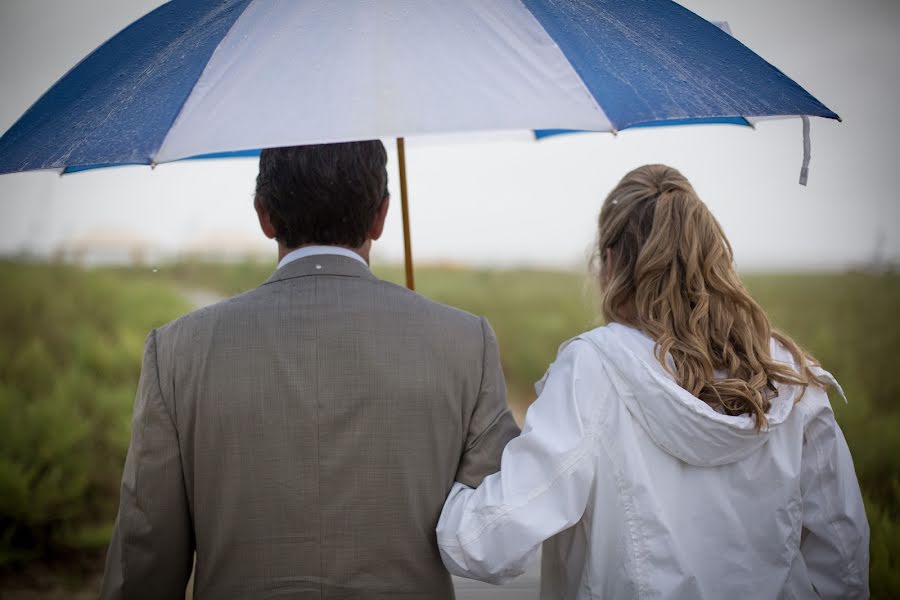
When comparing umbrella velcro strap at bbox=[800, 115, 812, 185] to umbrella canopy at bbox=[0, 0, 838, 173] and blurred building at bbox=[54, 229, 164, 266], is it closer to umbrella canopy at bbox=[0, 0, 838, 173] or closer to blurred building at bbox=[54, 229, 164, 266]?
umbrella canopy at bbox=[0, 0, 838, 173]

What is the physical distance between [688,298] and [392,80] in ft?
3.06

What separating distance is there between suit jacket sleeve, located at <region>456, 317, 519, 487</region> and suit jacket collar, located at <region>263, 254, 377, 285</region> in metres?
0.32

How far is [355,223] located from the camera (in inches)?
78.0

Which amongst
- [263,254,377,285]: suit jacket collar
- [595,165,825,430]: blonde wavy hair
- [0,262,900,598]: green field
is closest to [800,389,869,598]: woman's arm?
[595,165,825,430]: blonde wavy hair

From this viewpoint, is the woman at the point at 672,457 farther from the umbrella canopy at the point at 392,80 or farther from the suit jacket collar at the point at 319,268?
the suit jacket collar at the point at 319,268

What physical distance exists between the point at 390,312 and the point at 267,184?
1.33 feet

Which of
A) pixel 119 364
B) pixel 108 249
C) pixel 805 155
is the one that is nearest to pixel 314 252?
pixel 805 155

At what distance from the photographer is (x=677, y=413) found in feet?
6.44

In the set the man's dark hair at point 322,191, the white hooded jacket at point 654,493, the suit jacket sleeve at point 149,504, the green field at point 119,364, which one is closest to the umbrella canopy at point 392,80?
the man's dark hair at point 322,191

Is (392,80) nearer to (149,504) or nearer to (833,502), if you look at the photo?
(149,504)

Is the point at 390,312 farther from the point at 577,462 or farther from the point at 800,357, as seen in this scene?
the point at 800,357

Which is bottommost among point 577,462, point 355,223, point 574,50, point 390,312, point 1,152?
point 577,462

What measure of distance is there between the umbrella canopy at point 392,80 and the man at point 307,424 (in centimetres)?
24

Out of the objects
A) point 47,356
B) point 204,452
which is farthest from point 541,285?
point 204,452
